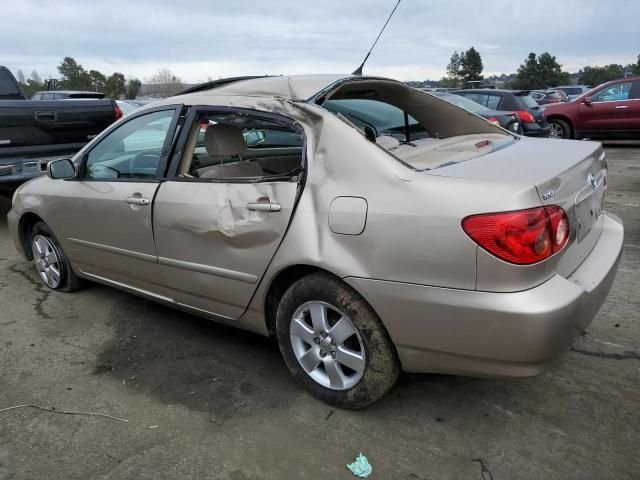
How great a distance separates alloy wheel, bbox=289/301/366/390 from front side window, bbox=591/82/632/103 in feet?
38.7

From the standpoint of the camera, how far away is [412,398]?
282 centimetres

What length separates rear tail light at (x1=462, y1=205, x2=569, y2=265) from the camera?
2.08 m

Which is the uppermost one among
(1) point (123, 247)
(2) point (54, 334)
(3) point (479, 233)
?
(3) point (479, 233)

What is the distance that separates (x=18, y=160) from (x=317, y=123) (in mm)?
4893

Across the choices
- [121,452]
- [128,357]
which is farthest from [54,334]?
[121,452]

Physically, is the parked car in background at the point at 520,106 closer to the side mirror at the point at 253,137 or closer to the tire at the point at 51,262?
the side mirror at the point at 253,137

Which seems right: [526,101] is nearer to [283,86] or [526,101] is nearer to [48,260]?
[283,86]

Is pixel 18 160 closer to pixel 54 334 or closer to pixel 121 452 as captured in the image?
pixel 54 334

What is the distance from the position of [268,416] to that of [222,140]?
62.3 inches

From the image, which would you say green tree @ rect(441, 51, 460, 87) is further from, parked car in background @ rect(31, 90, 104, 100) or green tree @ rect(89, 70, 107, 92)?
parked car in background @ rect(31, 90, 104, 100)

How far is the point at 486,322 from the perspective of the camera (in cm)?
213

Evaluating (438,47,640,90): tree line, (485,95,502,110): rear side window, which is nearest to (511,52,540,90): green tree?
(438,47,640,90): tree line

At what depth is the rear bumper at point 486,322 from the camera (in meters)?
Answer: 2.09

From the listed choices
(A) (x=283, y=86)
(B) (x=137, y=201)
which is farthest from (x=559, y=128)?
(B) (x=137, y=201)
